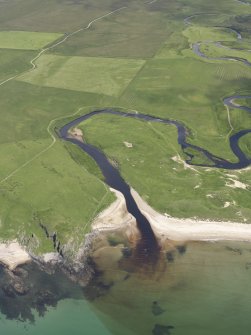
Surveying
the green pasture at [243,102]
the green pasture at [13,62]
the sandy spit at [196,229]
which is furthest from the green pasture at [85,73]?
the sandy spit at [196,229]

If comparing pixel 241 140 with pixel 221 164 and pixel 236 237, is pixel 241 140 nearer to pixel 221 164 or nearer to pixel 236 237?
pixel 221 164

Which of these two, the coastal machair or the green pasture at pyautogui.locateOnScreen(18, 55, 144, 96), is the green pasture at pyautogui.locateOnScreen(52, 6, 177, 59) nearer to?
the green pasture at pyautogui.locateOnScreen(18, 55, 144, 96)

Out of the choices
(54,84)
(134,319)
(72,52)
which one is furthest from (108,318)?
(72,52)

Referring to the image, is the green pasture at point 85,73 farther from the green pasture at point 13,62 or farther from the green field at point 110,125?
the green pasture at point 13,62

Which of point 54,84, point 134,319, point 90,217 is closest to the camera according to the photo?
point 134,319

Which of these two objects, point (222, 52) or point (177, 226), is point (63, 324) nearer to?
point (177, 226)

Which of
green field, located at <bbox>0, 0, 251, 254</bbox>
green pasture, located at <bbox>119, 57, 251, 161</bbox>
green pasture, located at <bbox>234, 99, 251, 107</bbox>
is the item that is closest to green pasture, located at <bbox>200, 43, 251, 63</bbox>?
green field, located at <bbox>0, 0, 251, 254</bbox>
